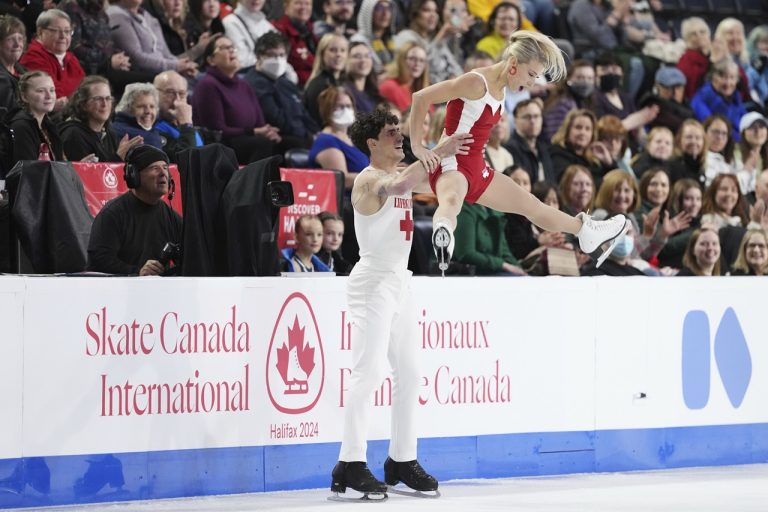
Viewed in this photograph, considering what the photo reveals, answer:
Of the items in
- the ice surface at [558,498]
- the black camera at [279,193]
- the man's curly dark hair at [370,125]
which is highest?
the man's curly dark hair at [370,125]

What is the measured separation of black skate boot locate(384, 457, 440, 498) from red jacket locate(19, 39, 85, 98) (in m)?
4.12

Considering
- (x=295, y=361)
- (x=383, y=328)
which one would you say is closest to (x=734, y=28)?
(x=295, y=361)

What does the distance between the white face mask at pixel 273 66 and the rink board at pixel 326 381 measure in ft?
13.2

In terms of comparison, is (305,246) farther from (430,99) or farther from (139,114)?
(430,99)

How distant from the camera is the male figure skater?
20.3 ft

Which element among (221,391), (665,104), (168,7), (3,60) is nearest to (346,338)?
(221,391)

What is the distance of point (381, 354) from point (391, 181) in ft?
2.80

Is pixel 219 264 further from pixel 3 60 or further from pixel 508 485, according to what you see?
pixel 3 60

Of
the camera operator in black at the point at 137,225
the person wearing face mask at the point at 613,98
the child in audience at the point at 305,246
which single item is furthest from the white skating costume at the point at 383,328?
the person wearing face mask at the point at 613,98

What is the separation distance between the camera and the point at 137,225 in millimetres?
7125

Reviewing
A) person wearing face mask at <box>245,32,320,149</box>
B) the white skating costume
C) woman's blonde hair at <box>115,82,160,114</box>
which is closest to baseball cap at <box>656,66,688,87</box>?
person wearing face mask at <box>245,32,320,149</box>

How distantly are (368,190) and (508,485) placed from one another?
186cm

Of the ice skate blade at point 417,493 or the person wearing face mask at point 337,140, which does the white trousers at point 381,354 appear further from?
the person wearing face mask at point 337,140

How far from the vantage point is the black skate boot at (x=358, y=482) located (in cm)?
614
